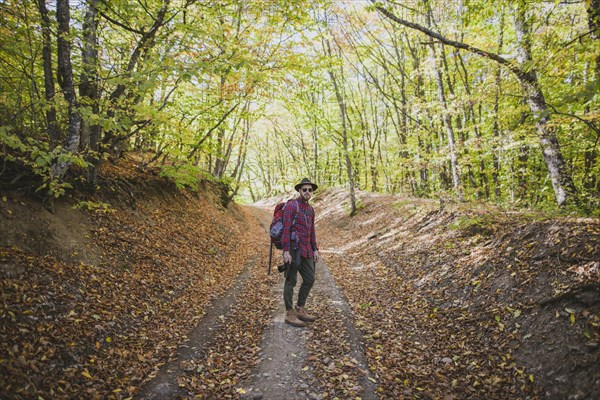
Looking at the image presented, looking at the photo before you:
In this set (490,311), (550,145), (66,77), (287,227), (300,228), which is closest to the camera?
(490,311)

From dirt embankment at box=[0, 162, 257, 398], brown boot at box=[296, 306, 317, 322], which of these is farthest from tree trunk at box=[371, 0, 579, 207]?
dirt embankment at box=[0, 162, 257, 398]

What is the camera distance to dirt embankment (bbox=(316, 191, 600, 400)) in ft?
11.8

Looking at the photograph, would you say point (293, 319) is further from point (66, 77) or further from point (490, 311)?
point (66, 77)

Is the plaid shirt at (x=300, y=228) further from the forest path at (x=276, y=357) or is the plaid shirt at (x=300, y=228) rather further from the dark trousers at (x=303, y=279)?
the forest path at (x=276, y=357)

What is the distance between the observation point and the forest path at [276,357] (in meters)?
3.86

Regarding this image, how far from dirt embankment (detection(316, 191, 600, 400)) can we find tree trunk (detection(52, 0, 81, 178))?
6.62 meters

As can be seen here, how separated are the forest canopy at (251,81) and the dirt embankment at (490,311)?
1869mm

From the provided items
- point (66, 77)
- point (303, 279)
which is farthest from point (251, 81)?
point (303, 279)

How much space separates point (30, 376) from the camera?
3195 millimetres

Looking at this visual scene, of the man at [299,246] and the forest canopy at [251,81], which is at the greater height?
the forest canopy at [251,81]

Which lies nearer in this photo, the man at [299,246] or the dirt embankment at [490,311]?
the dirt embankment at [490,311]

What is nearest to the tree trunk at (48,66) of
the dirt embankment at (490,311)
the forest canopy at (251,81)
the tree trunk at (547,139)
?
the forest canopy at (251,81)

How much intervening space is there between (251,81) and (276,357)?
8.61 meters

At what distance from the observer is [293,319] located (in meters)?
5.72
